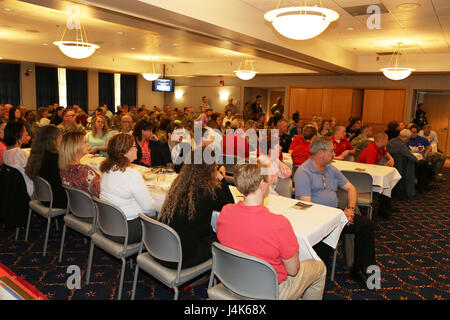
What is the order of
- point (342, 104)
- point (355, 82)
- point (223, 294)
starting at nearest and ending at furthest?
point (223, 294) → point (355, 82) → point (342, 104)

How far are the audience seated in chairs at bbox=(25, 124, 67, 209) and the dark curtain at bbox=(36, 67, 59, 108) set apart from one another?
39.2 feet

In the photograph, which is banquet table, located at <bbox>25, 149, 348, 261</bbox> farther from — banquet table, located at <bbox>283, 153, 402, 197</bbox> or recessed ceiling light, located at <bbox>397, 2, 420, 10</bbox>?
recessed ceiling light, located at <bbox>397, 2, 420, 10</bbox>

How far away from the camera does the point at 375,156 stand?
5609mm

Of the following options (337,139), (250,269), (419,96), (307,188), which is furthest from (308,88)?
(250,269)

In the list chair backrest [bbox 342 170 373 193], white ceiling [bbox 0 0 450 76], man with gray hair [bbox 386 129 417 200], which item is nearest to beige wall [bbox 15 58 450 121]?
white ceiling [bbox 0 0 450 76]

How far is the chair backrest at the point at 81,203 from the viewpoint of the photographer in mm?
3068

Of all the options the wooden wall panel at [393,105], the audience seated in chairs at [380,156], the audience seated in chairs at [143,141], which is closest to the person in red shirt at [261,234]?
the audience seated in chairs at [143,141]

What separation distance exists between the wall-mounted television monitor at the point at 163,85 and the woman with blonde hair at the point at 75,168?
1390 centimetres

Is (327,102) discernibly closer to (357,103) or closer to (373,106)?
(357,103)

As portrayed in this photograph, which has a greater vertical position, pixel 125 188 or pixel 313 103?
pixel 313 103

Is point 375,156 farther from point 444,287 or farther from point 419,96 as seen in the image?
point 419,96

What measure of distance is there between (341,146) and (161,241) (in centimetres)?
→ 463

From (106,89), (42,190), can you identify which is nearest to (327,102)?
(106,89)

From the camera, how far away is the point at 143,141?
528 centimetres
